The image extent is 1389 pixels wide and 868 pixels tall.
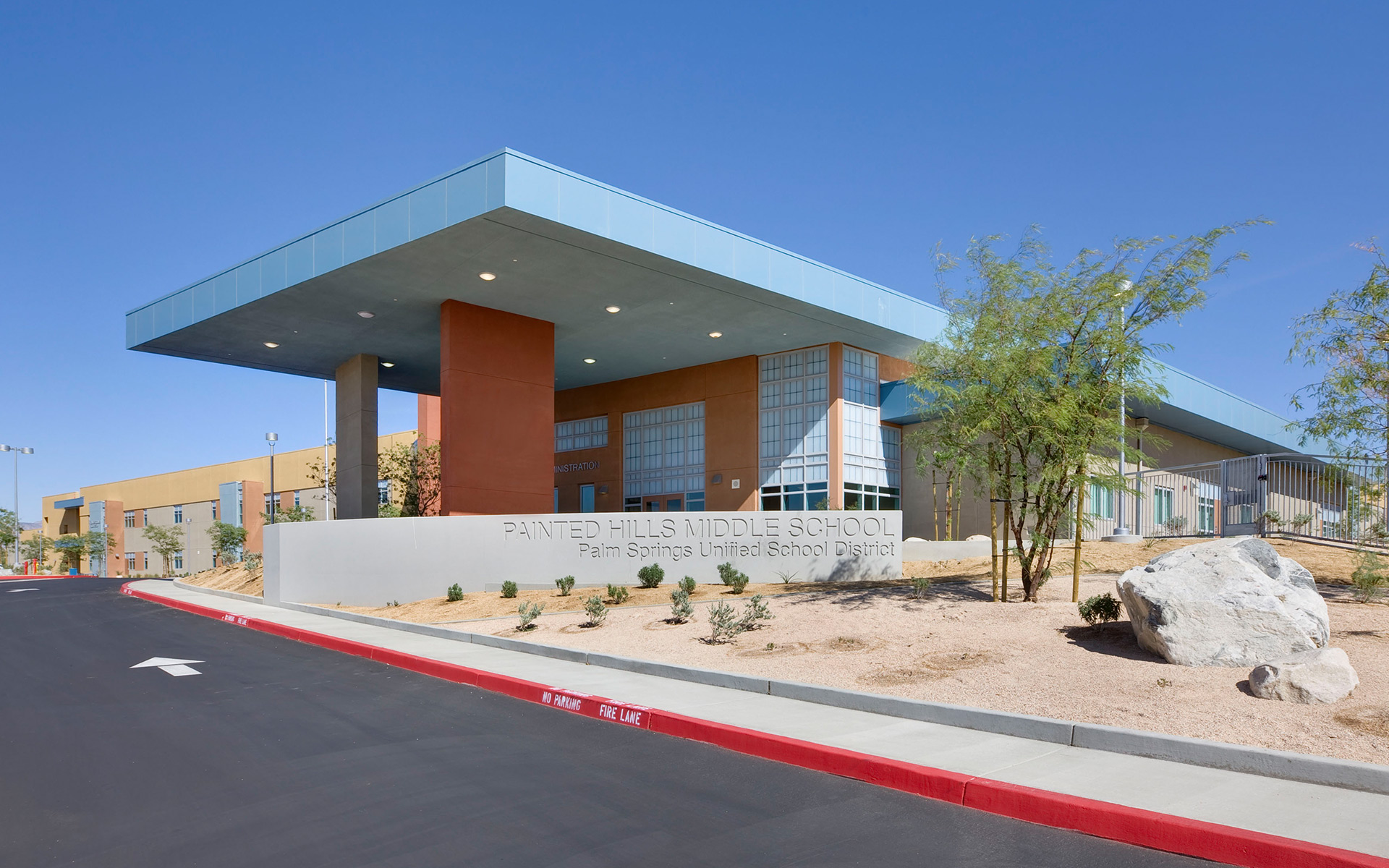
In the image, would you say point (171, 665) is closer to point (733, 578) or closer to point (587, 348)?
point (733, 578)

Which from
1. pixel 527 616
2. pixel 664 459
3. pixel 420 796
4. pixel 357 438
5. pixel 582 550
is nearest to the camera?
pixel 420 796

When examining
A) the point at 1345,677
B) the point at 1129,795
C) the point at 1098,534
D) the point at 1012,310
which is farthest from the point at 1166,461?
the point at 1129,795

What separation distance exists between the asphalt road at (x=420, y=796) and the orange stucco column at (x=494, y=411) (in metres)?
15.5

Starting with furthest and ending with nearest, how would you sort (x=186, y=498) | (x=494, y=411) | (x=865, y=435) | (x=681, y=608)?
(x=186, y=498)
(x=865, y=435)
(x=494, y=411)
(x=681, y=608)

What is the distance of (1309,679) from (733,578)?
12.2 m

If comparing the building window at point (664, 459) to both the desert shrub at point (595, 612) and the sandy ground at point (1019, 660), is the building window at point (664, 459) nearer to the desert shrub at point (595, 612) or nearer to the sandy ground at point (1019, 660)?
the sandy ground at point (1019, 660)

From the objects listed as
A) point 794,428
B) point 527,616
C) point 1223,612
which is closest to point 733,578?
point 527,616

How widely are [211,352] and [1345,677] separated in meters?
32.7

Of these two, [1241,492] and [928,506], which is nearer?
[1241,492]

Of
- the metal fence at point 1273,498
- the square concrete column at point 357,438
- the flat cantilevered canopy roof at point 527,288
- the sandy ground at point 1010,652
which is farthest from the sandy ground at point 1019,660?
the square concrete column at point 357,438

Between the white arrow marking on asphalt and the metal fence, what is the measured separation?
15.9m

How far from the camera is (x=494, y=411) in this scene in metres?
27.1

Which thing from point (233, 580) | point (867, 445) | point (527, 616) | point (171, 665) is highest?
point (867, 445)

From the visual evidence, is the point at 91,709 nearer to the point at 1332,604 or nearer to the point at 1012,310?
the point at 1012,310
